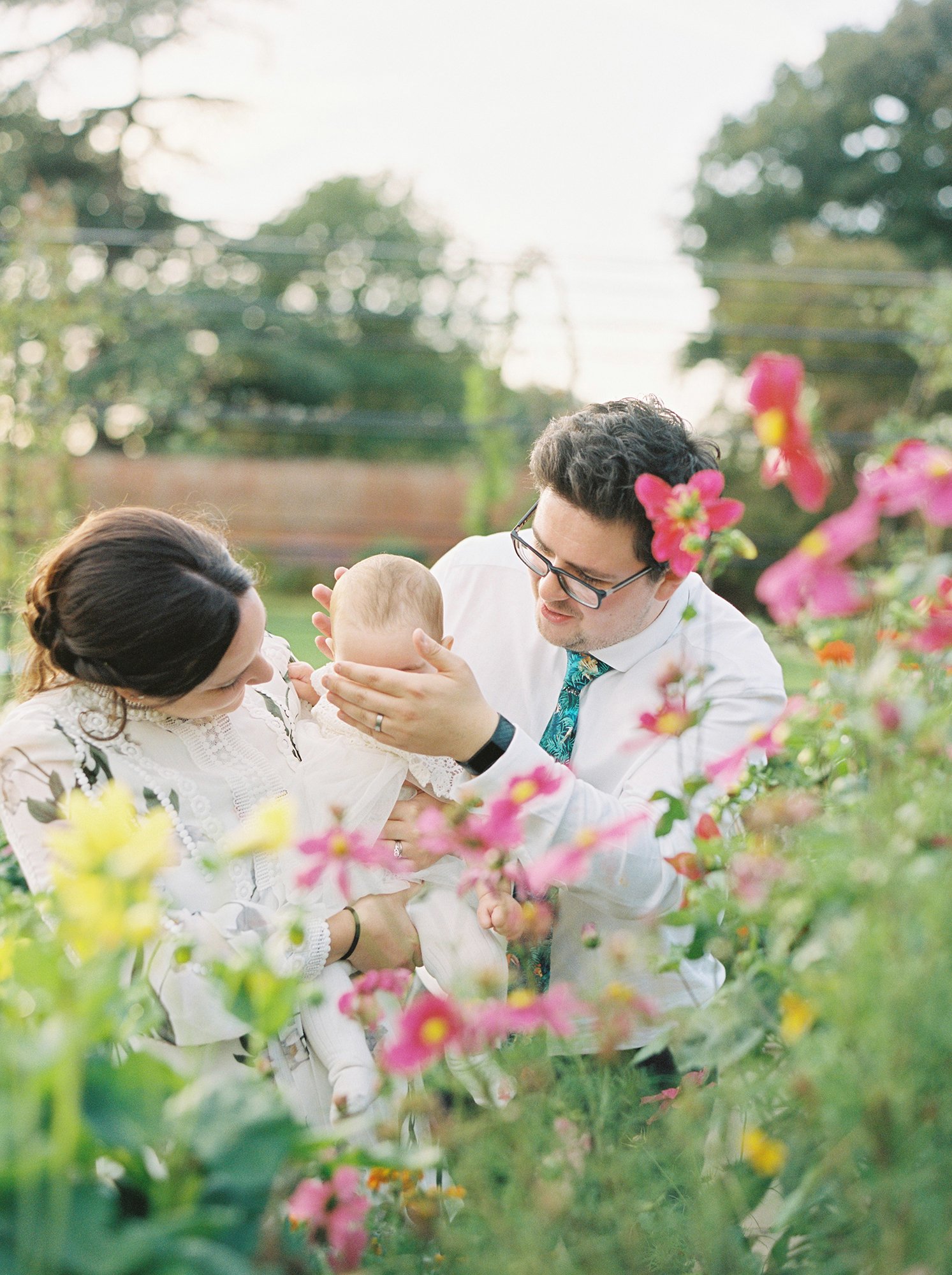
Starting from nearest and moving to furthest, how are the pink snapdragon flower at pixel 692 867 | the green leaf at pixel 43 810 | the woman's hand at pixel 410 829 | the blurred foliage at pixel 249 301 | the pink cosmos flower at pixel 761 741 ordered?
the pink cosmos flower at pixel 761 741, the pink snapdragon flower at pixel 692 867, the green leaf at pixel 43 810, the woman's hand at pixel 410 829, the blurred foliage at pixel 249 301

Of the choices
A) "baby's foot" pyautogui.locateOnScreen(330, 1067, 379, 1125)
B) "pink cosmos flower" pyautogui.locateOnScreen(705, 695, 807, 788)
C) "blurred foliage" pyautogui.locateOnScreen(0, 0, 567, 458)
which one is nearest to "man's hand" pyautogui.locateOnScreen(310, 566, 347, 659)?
"baby's foot" pyautogui.locateOnScreen(330, 1067, 379, 1125)

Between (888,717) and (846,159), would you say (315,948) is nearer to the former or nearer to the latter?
(888,717)

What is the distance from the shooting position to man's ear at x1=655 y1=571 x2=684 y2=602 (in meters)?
1.87

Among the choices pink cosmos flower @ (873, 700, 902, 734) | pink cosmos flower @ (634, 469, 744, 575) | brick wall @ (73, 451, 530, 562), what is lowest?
brick wall @ (73, 451, 530, 562)

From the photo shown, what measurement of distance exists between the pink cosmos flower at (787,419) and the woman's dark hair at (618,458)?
0.85 meters

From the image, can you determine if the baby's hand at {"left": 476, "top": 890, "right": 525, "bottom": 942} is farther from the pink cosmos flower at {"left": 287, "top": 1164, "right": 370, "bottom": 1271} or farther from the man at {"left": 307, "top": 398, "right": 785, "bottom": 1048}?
the pink cosmos flower at {"left": 287, "top": 1164, "right": 370, "bottom": 1271}

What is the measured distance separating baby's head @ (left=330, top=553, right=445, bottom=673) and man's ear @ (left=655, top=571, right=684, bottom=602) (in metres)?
0.41

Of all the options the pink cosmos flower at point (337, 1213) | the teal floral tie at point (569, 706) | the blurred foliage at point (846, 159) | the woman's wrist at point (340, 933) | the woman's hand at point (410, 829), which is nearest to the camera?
the pink cosmos flower at point (337, 1213)

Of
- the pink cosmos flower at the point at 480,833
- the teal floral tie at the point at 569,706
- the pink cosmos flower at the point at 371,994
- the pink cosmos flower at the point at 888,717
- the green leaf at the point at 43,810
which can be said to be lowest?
the teal floral tie at the point at 569,706

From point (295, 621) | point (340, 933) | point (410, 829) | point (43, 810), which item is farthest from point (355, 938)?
point (295, 621)

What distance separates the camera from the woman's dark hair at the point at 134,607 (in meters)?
1.40

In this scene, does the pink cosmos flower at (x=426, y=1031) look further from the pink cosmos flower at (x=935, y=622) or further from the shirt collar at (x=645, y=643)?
the shirt collar at (x=645, y=643)

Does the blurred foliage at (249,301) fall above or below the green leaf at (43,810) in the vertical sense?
below

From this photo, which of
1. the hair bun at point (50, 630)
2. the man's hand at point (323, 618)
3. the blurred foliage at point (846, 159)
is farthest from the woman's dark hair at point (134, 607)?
the blurred foliage at point (846, 159)
